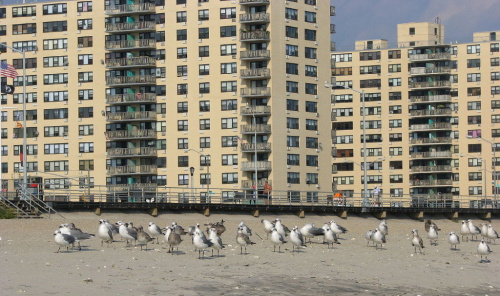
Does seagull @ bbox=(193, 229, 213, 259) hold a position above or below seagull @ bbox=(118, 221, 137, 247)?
below

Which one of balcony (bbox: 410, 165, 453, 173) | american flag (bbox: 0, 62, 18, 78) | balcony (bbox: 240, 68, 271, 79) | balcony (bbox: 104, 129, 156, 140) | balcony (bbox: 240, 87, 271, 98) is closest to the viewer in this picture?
american flag (bbox: 0, 62, 18, 78)

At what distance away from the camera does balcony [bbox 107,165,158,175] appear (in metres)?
110

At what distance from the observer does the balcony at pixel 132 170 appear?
110375mm

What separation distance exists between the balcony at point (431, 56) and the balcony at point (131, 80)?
164 feet

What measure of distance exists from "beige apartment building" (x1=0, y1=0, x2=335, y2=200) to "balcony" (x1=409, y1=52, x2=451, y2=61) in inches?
1402

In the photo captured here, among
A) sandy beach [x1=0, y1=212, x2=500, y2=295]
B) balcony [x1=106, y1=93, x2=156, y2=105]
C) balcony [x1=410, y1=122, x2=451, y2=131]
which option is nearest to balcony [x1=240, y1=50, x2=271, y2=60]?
balcony [x1=106, y1=93, x2=156, y2=105]

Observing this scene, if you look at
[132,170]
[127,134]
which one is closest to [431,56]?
[127,134]

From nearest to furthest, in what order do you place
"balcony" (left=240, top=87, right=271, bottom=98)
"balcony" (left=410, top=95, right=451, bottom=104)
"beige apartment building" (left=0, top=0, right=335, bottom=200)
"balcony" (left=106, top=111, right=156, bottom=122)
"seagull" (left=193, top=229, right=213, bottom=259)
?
"seagull" (left=193, top=229, right=213, bottom=259) < "balcony" (left=240, top=87, right=271, bottom=98) < "beige apartment building" (left=0, top=0, right=335, bottom=200) < "balcony" (left=106, top=111, right=156, bottom=122) < "balcony" (left=410, top=95, right=451, bottom=104)

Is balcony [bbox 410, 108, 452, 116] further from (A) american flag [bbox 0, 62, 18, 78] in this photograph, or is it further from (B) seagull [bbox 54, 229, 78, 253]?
(B) seagull [bbox 54, 229, 78, 253]

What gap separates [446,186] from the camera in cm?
14575


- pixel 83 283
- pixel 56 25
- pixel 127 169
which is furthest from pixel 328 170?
pixel 83 283

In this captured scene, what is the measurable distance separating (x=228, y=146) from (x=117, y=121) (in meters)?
12.9

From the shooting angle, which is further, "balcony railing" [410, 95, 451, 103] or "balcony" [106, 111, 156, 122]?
"balcony railing" [410, 95, 451, 103]

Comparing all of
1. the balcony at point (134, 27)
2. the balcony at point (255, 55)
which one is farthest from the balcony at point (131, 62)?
the balcony at point (255, 55)
